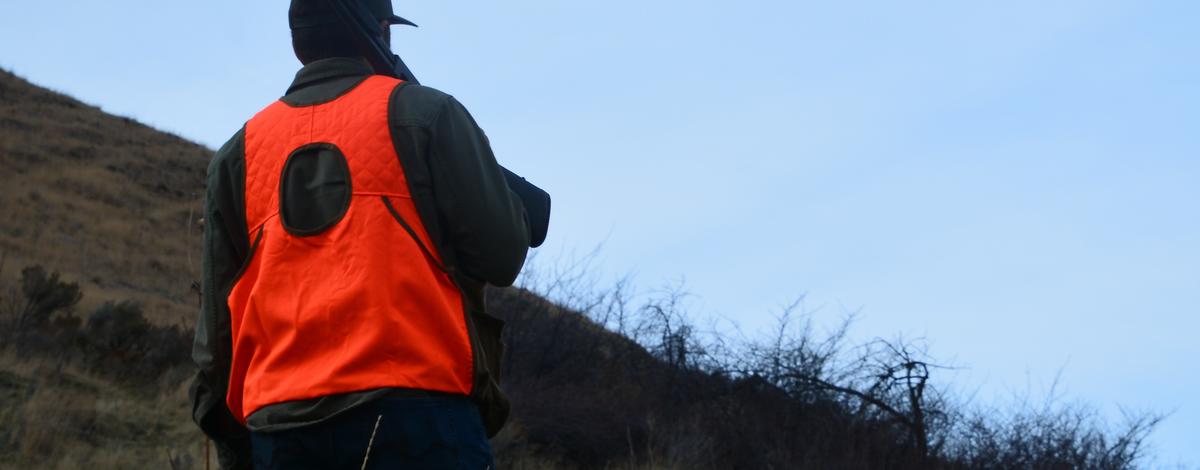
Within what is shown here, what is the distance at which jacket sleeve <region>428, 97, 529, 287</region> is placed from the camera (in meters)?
2.35

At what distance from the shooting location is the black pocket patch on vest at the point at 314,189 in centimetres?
232

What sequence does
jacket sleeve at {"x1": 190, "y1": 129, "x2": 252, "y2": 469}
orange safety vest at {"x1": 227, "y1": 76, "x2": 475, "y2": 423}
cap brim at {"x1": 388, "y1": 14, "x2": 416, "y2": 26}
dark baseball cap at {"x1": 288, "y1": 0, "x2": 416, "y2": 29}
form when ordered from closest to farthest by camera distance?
1. orange safety vest at {"x1": 227, "y1": 76, "x2": 475, "y2": 423}
2. jacket sleeve at {"x1": 190, "y1": 129, "x2": 252, "y2": 469}
3. dark baseball cap at {"x1": 288, "y1": 0, "x2": 416, "y2": 29}
4. cap brim at {"x1": 388, "y1": 14, "x2": 416, "y2": 26}

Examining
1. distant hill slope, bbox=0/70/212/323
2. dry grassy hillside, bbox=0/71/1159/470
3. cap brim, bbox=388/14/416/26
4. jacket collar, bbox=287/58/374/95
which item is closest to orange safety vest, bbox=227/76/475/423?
jacket collar, bbox=287/58/374/95

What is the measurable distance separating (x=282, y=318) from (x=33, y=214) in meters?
26.0

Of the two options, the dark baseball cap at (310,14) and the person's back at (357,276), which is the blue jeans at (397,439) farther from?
the dark baseball cap at (310,14)

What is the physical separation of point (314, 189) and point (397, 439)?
0.51 metres

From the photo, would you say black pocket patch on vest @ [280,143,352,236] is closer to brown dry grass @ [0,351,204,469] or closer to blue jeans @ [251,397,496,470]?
blue jeans @ [251,397,496,470]

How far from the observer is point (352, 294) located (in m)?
2.21

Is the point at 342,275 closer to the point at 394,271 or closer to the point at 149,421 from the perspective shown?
the point at 394,271

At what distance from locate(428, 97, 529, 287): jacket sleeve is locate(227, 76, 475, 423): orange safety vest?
64mm

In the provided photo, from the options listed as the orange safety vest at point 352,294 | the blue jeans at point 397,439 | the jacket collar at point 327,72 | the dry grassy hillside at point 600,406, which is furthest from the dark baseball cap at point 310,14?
the dry grassy hillside at point 600,406

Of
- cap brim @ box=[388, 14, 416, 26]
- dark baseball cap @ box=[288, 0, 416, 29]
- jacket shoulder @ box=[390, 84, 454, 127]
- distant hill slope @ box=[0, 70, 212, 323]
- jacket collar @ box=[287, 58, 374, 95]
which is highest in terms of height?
distant hill slope @ box=[0, 70, 212, 323]

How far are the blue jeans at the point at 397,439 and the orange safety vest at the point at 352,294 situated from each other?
0.14 feet

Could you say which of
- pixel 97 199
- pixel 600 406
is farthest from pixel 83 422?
pixel 97 199
